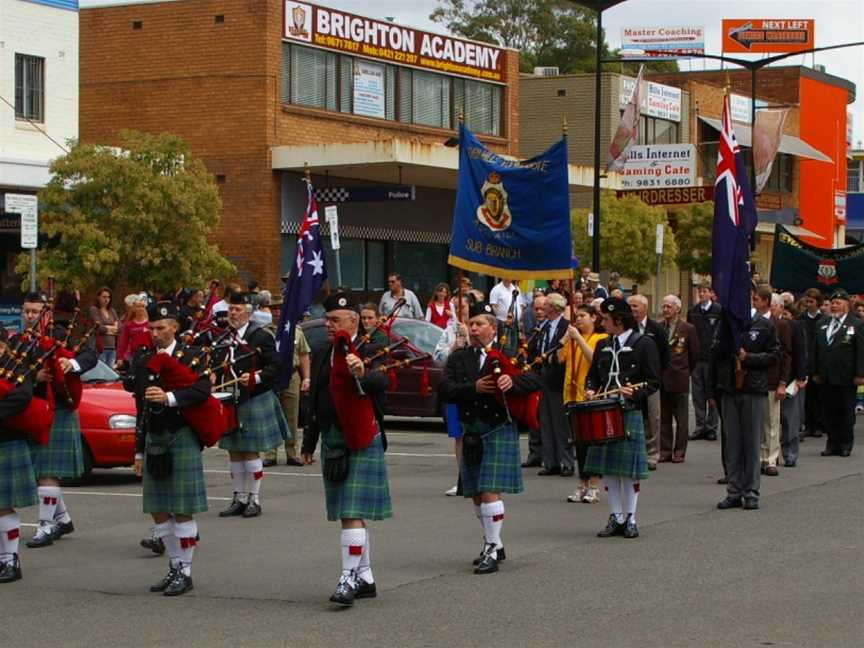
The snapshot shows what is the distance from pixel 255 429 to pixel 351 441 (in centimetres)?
402

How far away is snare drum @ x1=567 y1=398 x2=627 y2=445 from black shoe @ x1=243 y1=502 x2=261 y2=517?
120 inches

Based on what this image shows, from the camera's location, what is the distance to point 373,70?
129 ft

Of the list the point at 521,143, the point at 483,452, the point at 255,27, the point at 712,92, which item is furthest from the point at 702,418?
the point at 712,92

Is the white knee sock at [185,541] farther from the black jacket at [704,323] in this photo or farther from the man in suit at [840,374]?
→ the black jacket at [704,323]

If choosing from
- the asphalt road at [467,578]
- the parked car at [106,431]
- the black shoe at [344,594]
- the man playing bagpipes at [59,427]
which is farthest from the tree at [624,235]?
the black shoe at [344,594]

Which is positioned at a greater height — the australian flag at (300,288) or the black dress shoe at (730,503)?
the australian flag at (300,288)

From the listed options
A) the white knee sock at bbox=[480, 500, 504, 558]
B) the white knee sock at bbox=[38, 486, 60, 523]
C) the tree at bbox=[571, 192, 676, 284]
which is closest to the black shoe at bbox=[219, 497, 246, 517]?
the white knee sock at bbox=[38, 486, 60, 523]

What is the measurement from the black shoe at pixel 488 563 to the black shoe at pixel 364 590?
1.09 m

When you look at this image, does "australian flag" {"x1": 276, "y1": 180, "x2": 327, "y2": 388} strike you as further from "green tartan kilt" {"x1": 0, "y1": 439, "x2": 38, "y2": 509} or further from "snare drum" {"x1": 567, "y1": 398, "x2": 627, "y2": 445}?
"green tartan kilt" {"x1": 0, "y1": 439, "x2": 38, "y2": 509}

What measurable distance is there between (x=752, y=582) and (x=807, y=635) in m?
1.69

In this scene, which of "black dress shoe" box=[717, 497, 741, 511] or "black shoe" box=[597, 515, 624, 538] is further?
"black dress shoe" box=[717, 497, 741, 511]

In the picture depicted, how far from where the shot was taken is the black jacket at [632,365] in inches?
492

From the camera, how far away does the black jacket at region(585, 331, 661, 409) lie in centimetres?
1249

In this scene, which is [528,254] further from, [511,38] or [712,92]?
[511,38]
